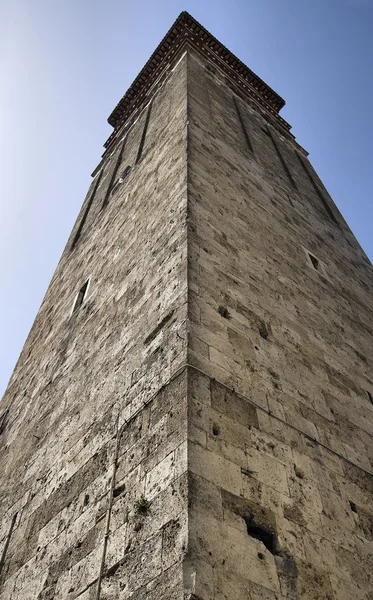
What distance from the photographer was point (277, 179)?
30.5 feet

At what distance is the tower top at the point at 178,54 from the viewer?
13.0m

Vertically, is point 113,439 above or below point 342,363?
below

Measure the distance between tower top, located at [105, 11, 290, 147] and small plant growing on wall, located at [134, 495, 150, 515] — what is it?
1138 centimetres

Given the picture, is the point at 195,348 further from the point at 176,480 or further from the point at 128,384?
the point at 176,480

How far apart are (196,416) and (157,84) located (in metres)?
10.9

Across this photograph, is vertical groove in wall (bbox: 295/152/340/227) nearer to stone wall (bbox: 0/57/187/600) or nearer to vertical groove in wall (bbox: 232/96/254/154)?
vertical groove in wall (bbox: 232/96/254/154)

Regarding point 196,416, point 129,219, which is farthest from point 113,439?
point 129,219

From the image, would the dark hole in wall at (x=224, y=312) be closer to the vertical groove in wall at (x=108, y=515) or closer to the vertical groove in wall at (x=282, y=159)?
the vertical groove in wall at (x=108, y=515)

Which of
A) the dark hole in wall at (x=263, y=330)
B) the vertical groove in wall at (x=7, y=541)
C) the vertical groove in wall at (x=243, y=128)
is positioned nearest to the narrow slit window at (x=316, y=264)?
the dark hole in wall at (x=263, y=330)

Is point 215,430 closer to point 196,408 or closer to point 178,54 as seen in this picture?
point 196,408

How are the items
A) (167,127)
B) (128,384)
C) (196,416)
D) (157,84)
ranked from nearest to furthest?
(196,416), (128,384), (167,127), (157,84)

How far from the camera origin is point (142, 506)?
3086 mm

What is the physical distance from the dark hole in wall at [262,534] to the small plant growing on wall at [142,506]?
564 millimetres

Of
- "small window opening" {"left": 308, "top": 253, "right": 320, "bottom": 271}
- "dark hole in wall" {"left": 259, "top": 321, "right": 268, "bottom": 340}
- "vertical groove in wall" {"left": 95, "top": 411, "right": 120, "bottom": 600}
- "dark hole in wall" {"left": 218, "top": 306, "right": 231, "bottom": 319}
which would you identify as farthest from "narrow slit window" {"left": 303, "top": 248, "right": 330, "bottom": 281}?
"vertical groove in wall" {"left": 95, "top": 411, "right": 120, "bottom": 600}
